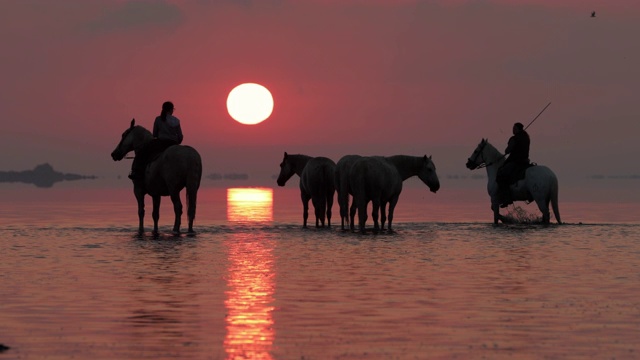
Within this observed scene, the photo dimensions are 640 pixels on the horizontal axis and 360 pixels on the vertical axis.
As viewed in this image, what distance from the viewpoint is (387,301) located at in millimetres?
13445

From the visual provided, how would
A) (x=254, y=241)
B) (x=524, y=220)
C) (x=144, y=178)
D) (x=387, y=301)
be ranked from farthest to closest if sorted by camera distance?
1. (x=524, y=220)
2. (x=144, y=178)
3. (x=254, y=241)
4. (x=387, y=301)

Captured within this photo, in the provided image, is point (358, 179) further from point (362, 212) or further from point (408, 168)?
point (408, 168)

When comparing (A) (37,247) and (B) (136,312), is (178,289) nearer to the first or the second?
(B) (136,312)

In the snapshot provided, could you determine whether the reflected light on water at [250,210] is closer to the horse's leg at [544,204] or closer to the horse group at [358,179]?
the horse group at [358,179]

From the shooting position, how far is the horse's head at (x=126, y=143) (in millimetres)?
27297

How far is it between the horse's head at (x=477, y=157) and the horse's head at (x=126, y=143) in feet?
30.7

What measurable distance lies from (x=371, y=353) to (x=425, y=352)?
1.50ft

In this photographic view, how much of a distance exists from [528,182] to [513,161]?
67 cm

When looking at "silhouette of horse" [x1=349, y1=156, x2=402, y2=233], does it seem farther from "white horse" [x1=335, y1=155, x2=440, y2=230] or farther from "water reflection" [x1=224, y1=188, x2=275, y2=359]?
"water reflection" [x1=224, y1=188, x2=275, y2=359]

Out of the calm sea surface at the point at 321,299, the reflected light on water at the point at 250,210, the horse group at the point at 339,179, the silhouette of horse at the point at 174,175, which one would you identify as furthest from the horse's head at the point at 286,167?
the calm sea surface at the point at 321,299

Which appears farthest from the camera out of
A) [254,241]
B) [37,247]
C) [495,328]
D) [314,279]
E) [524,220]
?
[524,220]

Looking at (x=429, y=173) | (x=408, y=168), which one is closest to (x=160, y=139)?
(x=408, y=168)

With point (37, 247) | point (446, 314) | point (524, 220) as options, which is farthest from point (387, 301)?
point (524, 220)

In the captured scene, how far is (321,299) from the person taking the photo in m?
13.7
